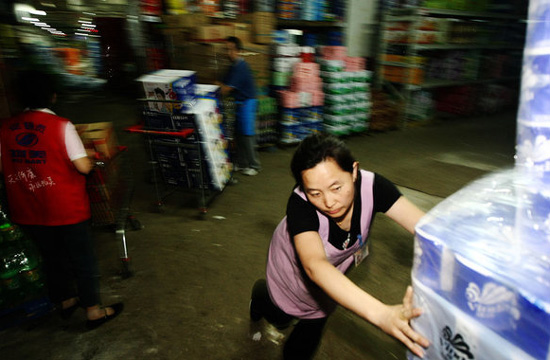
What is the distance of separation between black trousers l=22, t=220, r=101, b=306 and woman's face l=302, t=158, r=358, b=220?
1.53 metres

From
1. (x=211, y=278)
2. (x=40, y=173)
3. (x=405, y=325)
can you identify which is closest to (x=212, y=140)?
(x=211, y=278)

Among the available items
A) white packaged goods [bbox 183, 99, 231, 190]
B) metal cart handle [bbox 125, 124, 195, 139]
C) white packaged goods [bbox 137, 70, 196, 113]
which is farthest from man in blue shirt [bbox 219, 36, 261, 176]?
metal cart handle [bbox 125, 124, 195, 139]

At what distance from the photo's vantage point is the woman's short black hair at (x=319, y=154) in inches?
50.1

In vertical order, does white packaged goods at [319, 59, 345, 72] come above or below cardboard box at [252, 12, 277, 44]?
below

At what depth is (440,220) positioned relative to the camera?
2.77 feet

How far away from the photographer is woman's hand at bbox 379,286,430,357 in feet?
2.77

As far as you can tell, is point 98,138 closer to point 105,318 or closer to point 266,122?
point 105,318

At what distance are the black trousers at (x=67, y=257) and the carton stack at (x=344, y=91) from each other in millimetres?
4792

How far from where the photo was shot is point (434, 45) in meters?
6.97

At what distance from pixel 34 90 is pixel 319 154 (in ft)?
5.10

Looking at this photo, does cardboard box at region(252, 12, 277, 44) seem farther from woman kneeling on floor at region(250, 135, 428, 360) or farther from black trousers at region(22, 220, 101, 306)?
woman kneeling on floor at region(250, 135, 428, 360)

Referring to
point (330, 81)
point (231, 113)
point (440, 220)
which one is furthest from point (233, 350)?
point (330, 81)

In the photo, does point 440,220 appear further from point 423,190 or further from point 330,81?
point 330,81

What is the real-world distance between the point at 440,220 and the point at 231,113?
3964 mm
